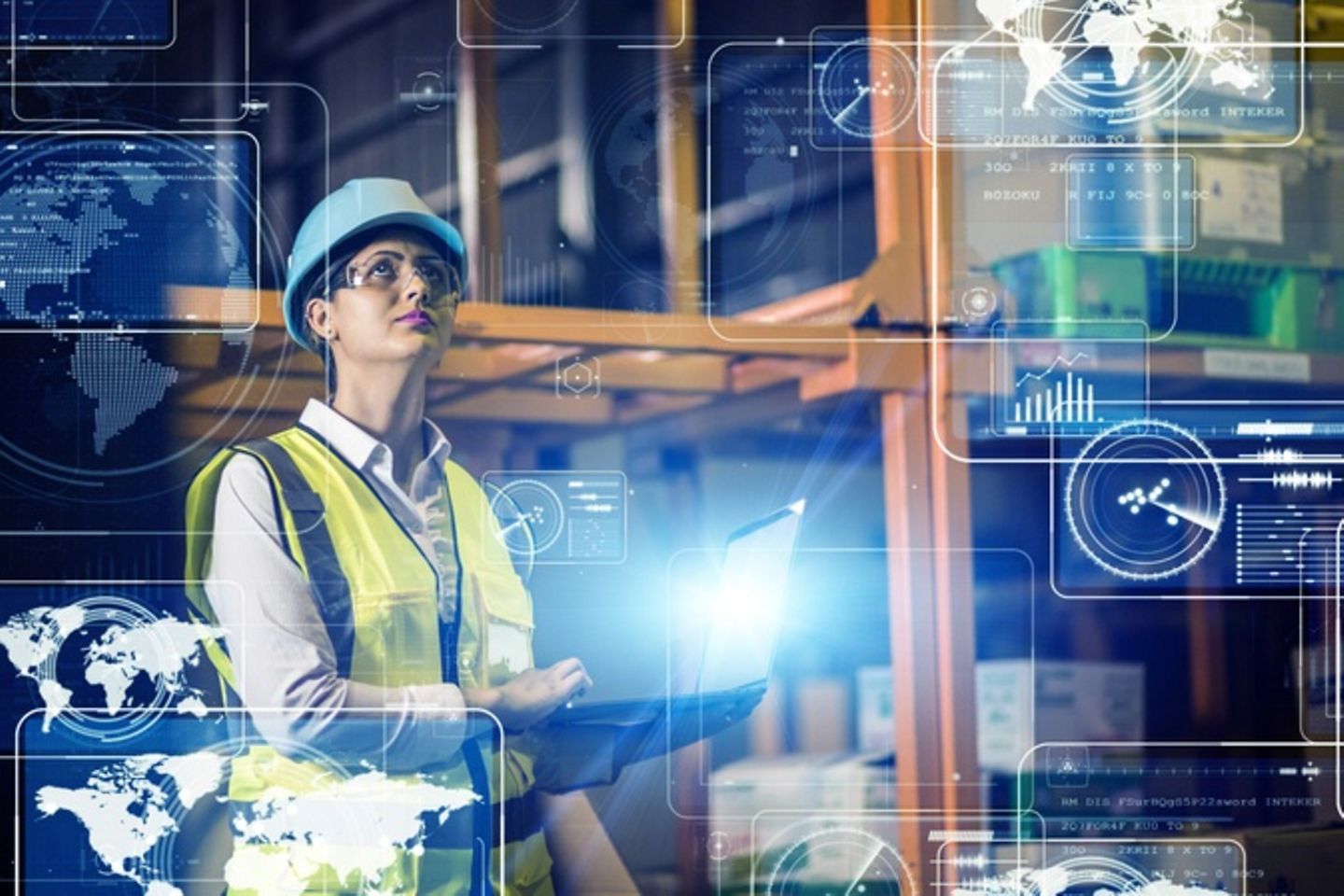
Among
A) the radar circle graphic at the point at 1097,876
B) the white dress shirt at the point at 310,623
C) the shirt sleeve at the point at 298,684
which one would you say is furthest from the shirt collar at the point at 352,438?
the radar circle graphic at the point at 1097,876

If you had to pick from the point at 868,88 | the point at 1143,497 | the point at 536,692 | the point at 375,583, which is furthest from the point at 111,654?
the point at 1143,497

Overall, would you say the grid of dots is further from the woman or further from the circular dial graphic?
the circular dial graphic

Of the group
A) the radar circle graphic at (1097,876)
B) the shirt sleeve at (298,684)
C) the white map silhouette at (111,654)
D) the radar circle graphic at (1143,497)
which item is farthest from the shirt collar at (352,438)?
the radar circle graphic at (1097,876)

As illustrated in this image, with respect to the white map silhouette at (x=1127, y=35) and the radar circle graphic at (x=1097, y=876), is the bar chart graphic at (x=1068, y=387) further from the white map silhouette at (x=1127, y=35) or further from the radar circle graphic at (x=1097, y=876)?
the radar circle graphic at (x=1097, y=876)

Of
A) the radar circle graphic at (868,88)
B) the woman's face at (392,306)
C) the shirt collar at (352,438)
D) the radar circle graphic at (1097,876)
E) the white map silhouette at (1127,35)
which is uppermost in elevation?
the white map silhouette at (1127,35)

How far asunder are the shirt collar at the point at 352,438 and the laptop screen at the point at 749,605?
0.38 m

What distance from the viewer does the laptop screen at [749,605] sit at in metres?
2.17

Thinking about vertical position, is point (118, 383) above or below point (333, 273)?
below

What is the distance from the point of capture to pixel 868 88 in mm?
2195

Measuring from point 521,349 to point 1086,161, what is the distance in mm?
736

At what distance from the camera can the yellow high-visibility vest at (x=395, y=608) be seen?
2158 millimetres

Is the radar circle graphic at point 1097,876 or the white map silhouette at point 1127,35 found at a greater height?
the white map silhouette at point 1127,35

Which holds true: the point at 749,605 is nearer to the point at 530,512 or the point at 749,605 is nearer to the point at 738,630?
the point at 738,630

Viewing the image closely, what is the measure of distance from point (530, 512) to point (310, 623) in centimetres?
30
